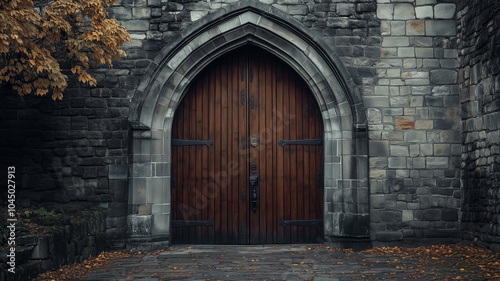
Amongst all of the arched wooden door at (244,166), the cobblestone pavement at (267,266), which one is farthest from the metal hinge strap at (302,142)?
the cobblestone pavement at (267,266)

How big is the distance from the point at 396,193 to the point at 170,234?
3267mm

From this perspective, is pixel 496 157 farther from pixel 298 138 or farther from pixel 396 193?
pixel 298 138

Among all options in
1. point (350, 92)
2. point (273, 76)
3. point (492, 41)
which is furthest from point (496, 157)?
point (273, 76)

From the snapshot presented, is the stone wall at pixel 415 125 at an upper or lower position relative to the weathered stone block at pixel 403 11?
lower

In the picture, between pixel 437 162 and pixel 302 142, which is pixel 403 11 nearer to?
pixel 437 162

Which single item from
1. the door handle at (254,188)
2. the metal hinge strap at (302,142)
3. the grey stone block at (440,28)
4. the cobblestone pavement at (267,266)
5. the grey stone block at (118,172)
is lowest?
the cobblestone pavement at (267,266)

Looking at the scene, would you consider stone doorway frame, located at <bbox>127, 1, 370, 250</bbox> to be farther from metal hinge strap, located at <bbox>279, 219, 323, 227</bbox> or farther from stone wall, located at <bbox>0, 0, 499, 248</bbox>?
metal hinge strap, located at <bbox>279, 219, 323, 227</bbox>

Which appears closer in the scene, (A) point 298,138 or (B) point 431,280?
(B) point 431,280

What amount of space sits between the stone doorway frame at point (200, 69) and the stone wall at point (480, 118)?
1.38m

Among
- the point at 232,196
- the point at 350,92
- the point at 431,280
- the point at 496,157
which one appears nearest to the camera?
the point at 431,280

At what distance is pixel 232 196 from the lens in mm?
8039

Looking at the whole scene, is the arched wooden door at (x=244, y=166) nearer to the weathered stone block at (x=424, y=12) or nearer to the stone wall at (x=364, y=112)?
the stone wall at (x=364, y=112)

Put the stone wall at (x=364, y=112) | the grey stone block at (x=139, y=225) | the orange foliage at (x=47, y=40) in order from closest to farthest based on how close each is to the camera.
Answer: the orange foliage at (x=47, y=40) < the grey stone block at (x=139, y=225) < the stone wall at (x=364, y=112)

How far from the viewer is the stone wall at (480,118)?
6668mm
